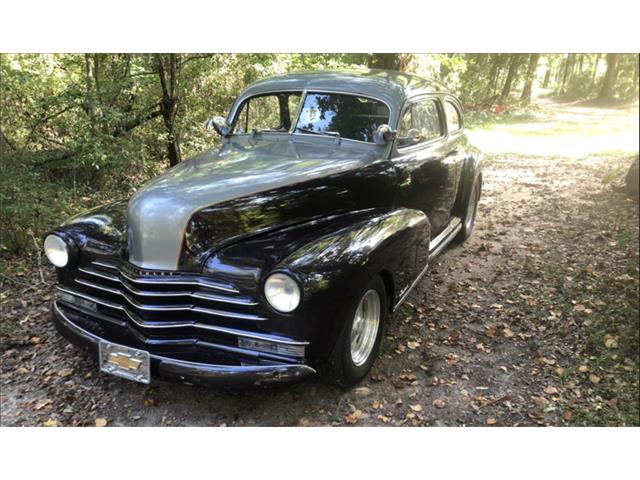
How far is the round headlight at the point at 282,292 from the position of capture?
189 cm

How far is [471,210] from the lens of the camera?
177 inches

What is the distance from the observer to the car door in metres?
2.99

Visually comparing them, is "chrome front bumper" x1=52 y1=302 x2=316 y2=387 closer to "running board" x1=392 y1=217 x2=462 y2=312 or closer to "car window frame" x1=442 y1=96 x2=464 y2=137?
"running board" x1=392 y1=217 x2=462 y2=312

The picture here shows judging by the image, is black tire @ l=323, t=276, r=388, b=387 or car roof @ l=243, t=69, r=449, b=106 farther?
car roof @ l=243, t=69, r=449, b=106

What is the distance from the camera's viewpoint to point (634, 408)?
7.43 ft

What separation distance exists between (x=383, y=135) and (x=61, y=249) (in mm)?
1929

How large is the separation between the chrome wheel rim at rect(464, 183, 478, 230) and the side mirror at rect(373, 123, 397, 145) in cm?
176

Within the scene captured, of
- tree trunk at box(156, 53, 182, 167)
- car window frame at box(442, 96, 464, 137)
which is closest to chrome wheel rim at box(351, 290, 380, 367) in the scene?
car window frame at box(442, 96, 464, 137)

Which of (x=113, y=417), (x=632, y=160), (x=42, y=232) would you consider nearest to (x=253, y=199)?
(x=113, y=417)

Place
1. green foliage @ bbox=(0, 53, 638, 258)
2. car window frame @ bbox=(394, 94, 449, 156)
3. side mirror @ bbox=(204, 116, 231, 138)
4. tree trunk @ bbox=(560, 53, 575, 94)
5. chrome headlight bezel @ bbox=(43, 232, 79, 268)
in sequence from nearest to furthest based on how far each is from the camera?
chrome headlight bezel @ bbox=(43, 232, 79, 268)
tree trunk @ bbox=(560, 53, 575, 94)
car window frame @ bbox=(394, 94, 449, 156)
green foliage @ bbox=(0, 53, 638, 258)
side mirror @ bbox=(204, 116, 231, 138)

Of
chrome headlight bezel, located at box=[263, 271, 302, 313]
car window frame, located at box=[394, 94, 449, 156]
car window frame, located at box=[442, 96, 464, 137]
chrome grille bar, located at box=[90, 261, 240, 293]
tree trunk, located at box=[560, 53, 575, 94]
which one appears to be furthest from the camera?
car window frame, located at box=[442, 96, 464, 137]

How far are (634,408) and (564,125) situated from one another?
6.05 ft

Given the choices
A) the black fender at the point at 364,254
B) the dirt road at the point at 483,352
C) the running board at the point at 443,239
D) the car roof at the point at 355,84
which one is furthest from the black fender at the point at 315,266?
the car roof at the point at 355,84

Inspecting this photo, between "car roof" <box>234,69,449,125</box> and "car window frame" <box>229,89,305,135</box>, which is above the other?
"car roof" <box>234,69,449,125</box>
